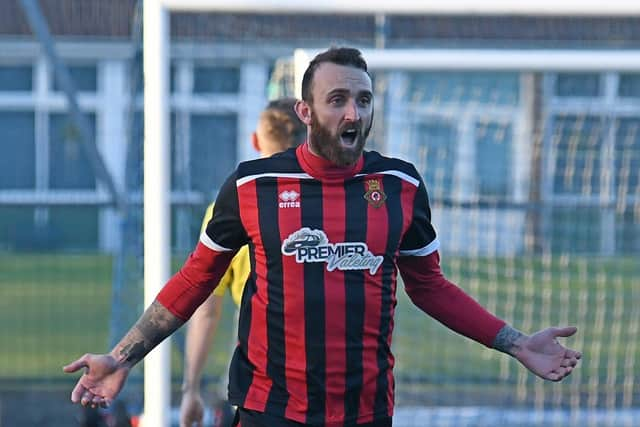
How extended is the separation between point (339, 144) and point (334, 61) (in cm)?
27

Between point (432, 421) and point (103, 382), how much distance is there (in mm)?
3959

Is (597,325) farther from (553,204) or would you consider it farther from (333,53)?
(333,53)

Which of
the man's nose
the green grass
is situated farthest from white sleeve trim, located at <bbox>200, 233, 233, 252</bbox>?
the green grass

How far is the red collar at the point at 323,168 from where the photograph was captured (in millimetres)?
3520

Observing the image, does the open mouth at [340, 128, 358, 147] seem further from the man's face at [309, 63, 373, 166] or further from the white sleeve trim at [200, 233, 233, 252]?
the white sleeve trim at [200, 233, 233, 252]

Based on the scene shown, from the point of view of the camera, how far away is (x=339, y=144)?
11.3ft

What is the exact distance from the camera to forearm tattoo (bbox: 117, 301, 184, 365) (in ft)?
12.0

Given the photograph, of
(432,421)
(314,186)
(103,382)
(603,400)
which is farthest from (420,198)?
(603,400)

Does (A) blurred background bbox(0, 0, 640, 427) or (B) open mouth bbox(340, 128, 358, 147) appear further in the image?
(A) blurred background bbox(0, 0, 640, 427)

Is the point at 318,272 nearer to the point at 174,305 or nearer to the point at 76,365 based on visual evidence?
the point at 174,305

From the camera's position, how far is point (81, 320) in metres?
10.2

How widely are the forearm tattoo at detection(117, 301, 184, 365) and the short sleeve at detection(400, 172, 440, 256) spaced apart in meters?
0.76

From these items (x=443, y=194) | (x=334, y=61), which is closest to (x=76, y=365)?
(x=334, y=61)

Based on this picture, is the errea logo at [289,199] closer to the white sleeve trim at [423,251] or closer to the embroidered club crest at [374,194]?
the embroidered club crest at [374,194]
